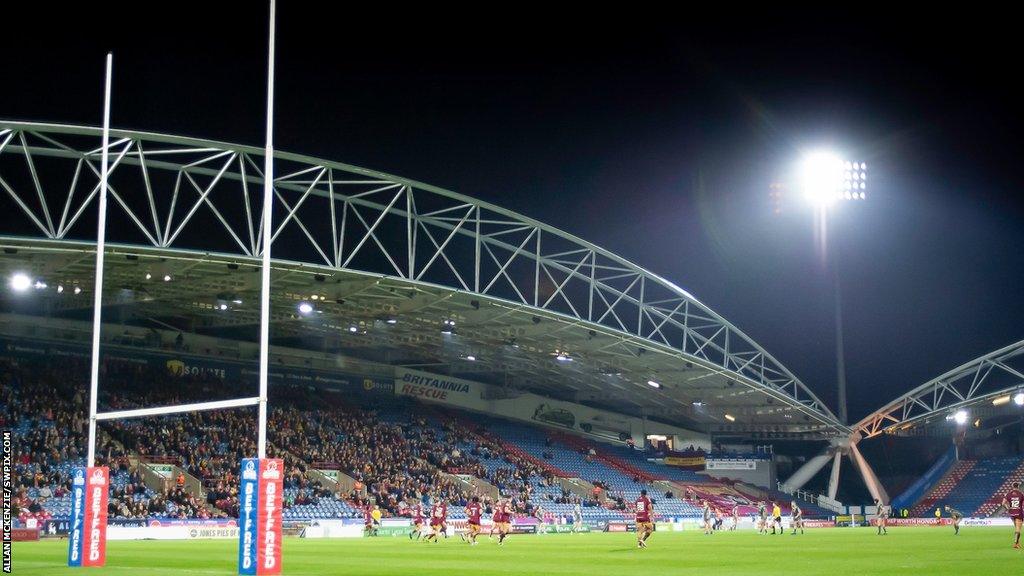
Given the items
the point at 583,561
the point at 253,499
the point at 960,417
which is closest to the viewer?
the point at 253,499

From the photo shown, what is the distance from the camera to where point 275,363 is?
64062 millimetres

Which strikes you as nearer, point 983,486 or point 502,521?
point 502,521

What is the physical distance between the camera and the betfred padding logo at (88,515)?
20.3 meters

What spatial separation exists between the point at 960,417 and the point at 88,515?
7057 cm

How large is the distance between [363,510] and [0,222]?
24.0 meters

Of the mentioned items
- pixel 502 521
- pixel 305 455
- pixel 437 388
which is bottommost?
pixel 502 521

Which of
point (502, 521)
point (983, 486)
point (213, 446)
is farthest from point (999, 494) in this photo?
point (213, 446)

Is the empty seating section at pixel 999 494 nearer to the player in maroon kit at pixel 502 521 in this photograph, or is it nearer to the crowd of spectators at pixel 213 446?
the crowd of spectators at pixel 213 446

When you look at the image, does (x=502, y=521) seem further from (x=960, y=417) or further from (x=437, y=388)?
(x=960, y=417)

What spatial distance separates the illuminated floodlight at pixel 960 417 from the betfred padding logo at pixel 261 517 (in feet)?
220

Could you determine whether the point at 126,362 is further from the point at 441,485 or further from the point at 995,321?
the point at 995,321

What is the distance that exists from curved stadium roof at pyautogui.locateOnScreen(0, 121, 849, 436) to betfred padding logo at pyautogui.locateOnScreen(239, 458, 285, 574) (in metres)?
18.0

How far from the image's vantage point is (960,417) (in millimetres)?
78062

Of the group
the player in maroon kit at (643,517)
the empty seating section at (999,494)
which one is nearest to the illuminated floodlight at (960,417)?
the empty seating section at (999,494)
